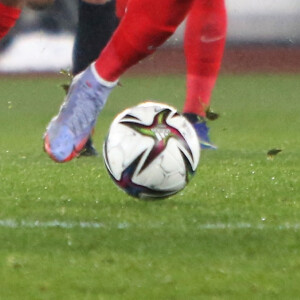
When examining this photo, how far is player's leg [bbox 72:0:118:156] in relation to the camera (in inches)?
209

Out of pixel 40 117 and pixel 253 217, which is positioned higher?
pixel 253 217

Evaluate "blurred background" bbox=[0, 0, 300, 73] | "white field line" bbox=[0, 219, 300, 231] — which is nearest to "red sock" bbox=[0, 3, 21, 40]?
"white field line" bbox=[0, 219, 300, 231]

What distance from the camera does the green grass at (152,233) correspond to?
242 cm

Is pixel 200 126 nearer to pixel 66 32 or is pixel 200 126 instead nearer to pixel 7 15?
pixel 7 15

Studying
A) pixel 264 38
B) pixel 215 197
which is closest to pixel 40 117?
pixel 264 38

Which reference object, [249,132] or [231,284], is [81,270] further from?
[249,132]

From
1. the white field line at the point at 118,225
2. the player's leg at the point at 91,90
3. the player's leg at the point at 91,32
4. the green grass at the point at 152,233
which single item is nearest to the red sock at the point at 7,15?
the player's leg at the point at 91,90

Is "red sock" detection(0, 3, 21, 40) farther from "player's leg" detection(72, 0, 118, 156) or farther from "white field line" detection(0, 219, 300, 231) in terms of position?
"player's leg" detection(72, 0, 118, 156)

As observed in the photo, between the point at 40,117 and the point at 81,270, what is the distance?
21.9ft

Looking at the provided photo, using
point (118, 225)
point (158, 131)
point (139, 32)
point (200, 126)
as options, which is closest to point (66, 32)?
point (200, 126)

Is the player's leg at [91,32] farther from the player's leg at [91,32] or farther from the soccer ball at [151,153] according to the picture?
the soccer ball at [151,153]

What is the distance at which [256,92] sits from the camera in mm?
11211

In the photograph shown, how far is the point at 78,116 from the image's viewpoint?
12.7 ft

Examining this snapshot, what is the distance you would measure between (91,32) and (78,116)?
4.96 ft
